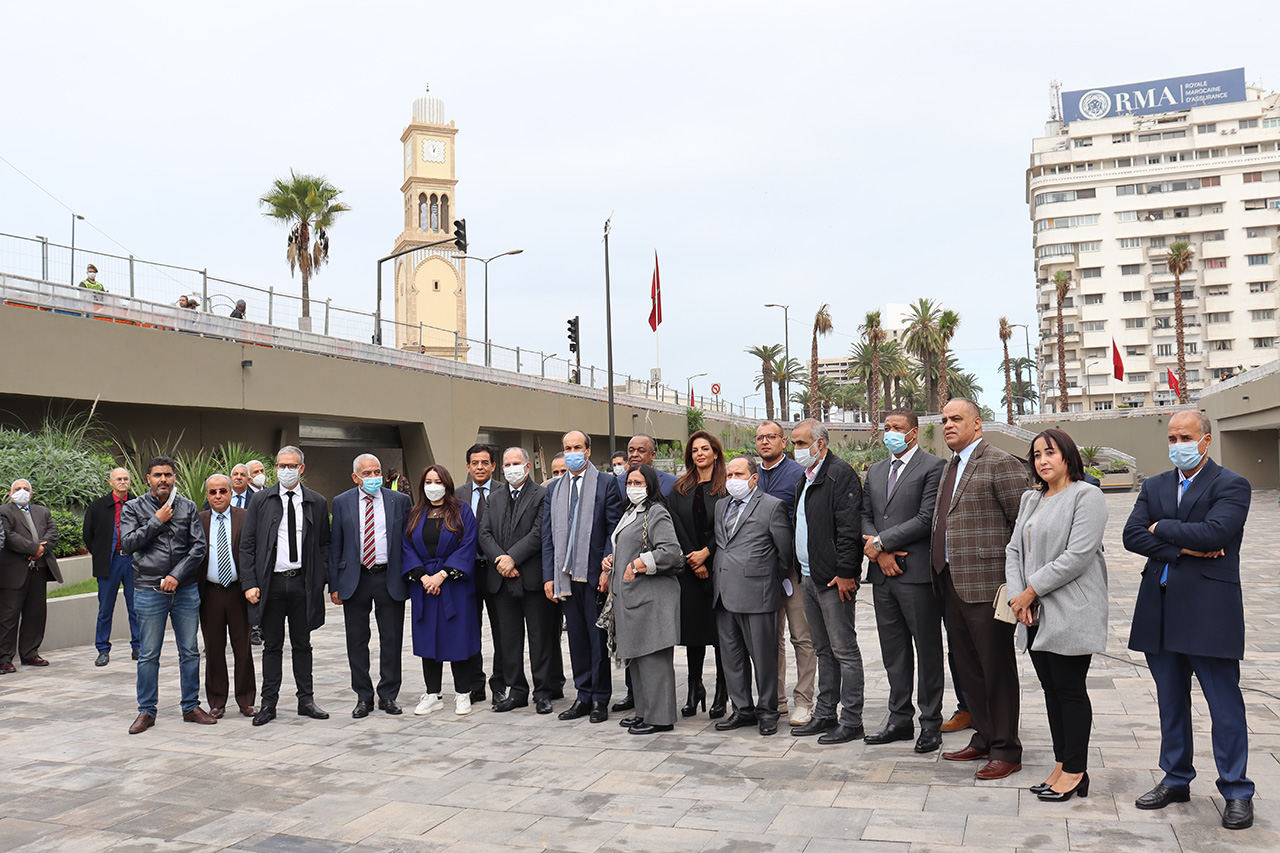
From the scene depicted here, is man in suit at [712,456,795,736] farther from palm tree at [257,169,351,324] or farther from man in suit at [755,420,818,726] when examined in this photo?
palm tree at [257,169,351,324]

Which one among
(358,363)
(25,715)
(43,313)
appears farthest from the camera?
(358,363)

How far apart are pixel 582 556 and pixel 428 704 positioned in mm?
1675

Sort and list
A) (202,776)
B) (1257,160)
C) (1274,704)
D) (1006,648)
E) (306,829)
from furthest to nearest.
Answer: (1257,160) → (1274,704) → (202,776) → (1006,648) → (306,829)

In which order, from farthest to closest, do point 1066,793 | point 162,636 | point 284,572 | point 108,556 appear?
point 108,556 < point 284,572 < point 162,636 < point 1066,793

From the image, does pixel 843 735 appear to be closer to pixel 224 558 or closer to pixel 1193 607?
pixel 1193 607

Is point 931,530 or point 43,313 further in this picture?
point 43,313

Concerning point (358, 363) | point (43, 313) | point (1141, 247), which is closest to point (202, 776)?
point (43, 313)

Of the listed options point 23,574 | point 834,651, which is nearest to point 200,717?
point 23,574

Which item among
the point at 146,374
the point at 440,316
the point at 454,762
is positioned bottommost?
the point at 454,762

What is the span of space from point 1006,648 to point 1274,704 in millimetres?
2736

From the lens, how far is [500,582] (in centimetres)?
760

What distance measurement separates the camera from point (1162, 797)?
4602 millimetres

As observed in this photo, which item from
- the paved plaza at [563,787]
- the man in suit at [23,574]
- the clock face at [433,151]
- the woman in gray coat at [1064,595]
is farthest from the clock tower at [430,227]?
the woman in gray coat at [1064,595]

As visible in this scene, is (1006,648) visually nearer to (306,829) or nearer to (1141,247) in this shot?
(306,829)
